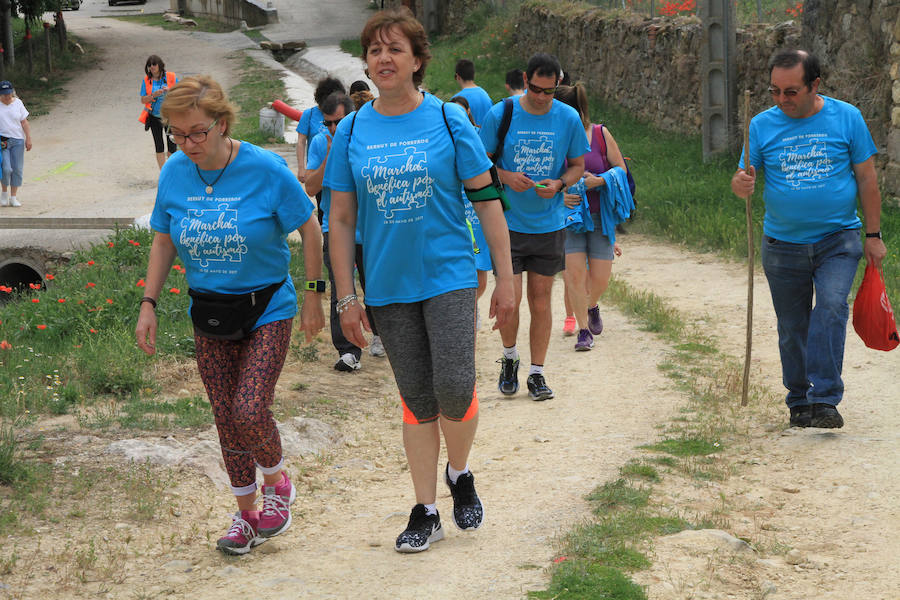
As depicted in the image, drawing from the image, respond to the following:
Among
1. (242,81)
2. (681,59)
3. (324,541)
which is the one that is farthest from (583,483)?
(242,81)

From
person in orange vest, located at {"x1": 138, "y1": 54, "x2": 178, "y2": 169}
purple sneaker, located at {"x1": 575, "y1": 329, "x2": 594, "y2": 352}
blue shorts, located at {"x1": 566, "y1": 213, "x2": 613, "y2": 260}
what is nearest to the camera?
blue shorts, located at {"x1": 566, "y1": 213, "x2": 613, "y2": 260}

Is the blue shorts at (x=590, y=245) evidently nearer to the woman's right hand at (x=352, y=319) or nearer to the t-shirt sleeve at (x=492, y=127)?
the t-shirt sleeve at (x=492, y=127)

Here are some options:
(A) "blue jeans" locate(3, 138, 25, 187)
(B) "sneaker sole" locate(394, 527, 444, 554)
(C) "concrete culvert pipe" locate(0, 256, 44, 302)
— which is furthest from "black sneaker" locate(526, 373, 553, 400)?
(A) "blue jeans" locate(3, 138, 25, 187)

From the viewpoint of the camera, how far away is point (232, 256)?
13.4 feet

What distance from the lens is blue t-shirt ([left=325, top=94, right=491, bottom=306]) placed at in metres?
3.95

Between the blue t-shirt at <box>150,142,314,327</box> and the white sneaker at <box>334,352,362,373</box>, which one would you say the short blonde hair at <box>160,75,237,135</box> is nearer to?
the blue t-shirt at <box>150,142,314,327</box>

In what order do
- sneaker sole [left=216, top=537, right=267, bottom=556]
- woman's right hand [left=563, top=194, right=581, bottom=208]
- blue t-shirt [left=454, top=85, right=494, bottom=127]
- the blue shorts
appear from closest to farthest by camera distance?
sneaker sole [left=216, top=537, right=267, bottom=556]
woman's right hand [left=563, top=194, right=581, bottom=208]
the blue shorts
blue t-shirt [left=454, top=85, right=494, bottom=127]

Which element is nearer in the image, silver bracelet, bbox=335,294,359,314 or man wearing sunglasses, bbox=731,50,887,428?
silver bracelet, bbox=335,294,359,314

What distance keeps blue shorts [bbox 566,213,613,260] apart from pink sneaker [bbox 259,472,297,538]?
3809 mm

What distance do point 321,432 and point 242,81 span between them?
19.9 m

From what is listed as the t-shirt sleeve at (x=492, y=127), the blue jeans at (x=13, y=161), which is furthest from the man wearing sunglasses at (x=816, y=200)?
the blue jeans at (x=13, y=161)

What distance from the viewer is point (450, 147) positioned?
157 inches

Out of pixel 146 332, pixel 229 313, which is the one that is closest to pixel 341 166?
pixel 229 313

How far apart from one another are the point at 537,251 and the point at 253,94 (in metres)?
17.5
